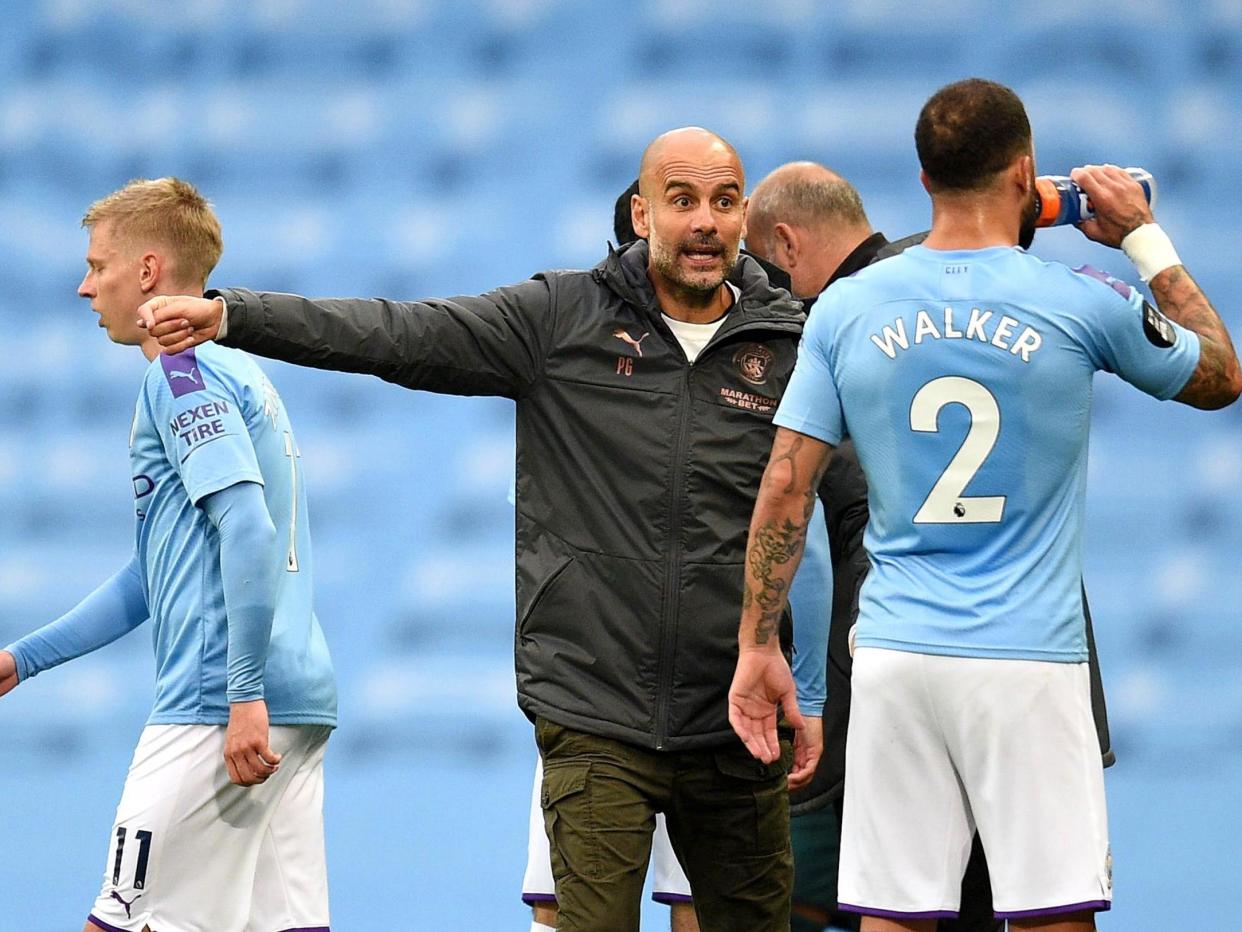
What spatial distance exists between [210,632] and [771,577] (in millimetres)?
1059

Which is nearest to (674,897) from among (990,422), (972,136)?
(990,422)

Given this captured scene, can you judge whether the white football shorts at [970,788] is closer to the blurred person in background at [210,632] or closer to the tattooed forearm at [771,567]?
the tattooed forearm at [771,567]

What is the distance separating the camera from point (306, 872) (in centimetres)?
376

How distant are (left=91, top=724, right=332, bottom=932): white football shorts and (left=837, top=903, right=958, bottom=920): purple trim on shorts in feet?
3.80

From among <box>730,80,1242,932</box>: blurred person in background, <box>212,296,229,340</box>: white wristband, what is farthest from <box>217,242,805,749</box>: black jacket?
<box>730,80,1242,932</box>: blurred person in background

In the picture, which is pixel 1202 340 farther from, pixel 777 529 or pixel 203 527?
pixel 203 527

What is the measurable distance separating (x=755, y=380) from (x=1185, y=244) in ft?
10.4

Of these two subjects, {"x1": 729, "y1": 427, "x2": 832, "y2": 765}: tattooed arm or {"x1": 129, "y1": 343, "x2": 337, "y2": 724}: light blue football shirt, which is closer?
{"x1": 729, "y1": 427, "x2": 832, "y2": 765}: tattooed arm

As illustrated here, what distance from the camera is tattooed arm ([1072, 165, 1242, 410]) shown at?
305 cm

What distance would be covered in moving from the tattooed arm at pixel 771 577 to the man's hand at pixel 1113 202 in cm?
60

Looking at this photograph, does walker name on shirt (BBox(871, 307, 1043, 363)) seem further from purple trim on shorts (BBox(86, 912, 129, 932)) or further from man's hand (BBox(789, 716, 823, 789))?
purple trim on shorts (BBox(86, 912, 129, 932))

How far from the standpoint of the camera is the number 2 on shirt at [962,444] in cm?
298

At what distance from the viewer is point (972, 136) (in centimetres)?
305

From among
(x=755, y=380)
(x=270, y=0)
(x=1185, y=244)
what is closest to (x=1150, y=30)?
(x=1185, y=244)
